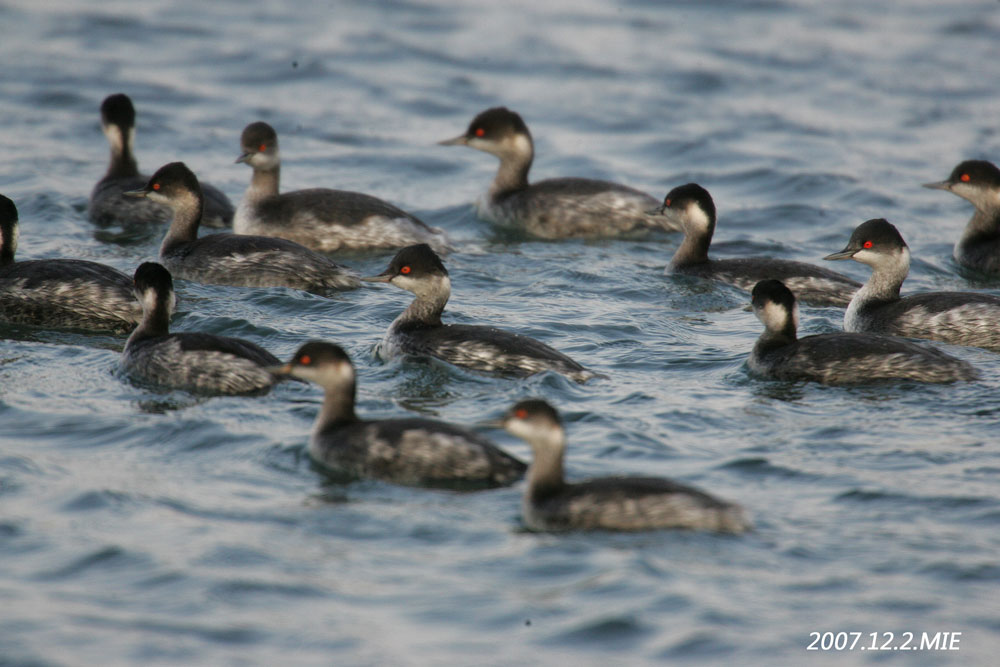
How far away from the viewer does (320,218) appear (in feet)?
43.0

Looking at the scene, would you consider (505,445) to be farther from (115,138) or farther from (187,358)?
(115,138)

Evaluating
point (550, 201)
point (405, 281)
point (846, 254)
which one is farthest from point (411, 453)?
point (550, 201)

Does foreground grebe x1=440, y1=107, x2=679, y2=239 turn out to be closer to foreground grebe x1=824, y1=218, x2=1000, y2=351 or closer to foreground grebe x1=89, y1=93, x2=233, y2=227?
foreground grebe x1=89, y1=93, x2=233, y2=227

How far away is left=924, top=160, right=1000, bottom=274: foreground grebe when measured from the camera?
44.7 ft

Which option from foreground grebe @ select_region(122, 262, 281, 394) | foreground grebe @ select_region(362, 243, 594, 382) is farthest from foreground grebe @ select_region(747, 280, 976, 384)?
foreground grebe @ select_region(122, 262, 281, 394)

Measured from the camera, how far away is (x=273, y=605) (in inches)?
256

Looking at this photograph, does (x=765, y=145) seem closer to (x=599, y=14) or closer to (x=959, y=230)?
(x=959, y=230)

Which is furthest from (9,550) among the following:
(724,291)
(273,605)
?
(724,291)

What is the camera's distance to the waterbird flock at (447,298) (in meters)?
Answer: 7.39

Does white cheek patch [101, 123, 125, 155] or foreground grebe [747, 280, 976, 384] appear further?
white cheek patch [101, 123, 125, 155]

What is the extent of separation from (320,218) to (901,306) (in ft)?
17.7

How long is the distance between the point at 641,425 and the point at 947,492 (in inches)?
75.8

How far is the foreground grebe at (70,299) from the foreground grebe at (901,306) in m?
5.75

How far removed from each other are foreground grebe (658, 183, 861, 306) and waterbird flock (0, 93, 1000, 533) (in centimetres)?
2
